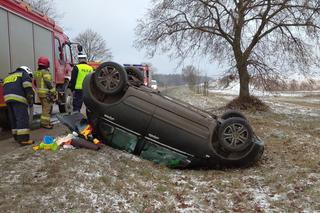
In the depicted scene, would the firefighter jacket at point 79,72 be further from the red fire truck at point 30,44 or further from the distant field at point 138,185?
the distant field at point 138,185

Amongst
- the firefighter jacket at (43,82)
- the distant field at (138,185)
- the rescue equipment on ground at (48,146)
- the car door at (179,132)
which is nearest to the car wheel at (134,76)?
the car door at (179,132)

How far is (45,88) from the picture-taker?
10.5 metres

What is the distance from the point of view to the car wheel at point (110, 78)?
23.7 ft

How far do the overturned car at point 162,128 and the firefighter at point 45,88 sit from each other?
10.0 feet

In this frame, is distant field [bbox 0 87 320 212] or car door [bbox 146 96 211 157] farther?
car door [bbox 146 96 211 157]

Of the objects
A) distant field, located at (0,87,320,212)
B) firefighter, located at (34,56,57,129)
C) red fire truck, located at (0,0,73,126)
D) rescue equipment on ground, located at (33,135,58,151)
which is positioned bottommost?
distant field, located at (0,87,320,212)

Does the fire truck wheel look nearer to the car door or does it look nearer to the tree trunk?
the car door

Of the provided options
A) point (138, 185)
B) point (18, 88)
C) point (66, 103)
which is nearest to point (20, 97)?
point (18, 88)

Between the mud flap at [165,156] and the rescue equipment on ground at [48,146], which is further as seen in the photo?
the mud flap at [165,156]

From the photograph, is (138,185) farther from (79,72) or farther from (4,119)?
(4,119)

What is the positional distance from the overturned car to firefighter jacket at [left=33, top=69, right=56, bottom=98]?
304 centimetres

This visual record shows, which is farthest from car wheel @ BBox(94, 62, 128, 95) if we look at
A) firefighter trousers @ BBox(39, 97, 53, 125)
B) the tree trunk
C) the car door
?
the tree trunk

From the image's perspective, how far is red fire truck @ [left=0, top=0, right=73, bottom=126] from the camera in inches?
378

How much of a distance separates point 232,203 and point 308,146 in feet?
13.1
